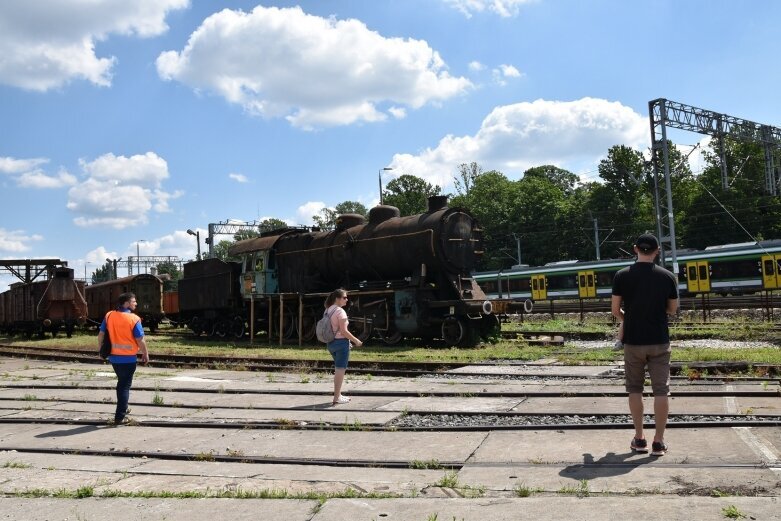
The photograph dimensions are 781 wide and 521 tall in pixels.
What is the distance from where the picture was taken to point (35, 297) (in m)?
26.2

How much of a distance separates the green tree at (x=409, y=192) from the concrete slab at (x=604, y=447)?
80.1m

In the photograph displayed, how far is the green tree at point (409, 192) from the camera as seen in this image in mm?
87312

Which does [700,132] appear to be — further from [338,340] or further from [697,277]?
[338,340]

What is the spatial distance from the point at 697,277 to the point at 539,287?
31.0 feet

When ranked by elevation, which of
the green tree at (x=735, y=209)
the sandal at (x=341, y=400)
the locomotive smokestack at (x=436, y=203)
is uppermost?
the green tree at (x=735, y=209)

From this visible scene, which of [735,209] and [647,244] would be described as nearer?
[647,244]

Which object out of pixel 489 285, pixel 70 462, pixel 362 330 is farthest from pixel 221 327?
pixel 489 285

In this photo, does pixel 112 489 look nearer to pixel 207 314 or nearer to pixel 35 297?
pixel 207 314

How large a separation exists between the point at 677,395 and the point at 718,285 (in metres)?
28.9

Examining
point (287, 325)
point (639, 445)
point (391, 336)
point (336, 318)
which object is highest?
point (336, 318)

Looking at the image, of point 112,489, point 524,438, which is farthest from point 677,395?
point 112,489

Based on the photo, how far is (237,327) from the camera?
966 inches

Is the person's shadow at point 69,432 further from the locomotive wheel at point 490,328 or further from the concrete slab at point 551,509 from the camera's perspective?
the locomotive wheel at point 490,328

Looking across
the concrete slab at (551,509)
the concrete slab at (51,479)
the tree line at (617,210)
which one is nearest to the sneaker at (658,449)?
the concrete slab at (551,509)
